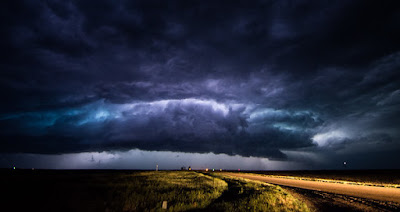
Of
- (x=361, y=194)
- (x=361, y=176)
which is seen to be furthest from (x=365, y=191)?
(x=361, y=176)

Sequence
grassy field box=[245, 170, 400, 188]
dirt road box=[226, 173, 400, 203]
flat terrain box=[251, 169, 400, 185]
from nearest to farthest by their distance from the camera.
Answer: dirt road box=[226, 173, 400, 203] → grassy field box=[245, 170, 400, 188] → flat terrain box=[251, 169, 400, 185]

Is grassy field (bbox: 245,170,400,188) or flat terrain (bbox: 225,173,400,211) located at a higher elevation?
flat terrain (bbox: 225,173,400,211)

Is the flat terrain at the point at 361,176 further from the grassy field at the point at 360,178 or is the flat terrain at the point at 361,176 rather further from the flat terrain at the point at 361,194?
the flat terrain at the point at 361,194

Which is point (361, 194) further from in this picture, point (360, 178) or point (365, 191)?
point (360, 178)

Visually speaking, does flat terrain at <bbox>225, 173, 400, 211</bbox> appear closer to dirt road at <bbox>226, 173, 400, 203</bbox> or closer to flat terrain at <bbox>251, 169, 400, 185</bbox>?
dirt road at <bbox>226, 173, 400, 203</bbox>

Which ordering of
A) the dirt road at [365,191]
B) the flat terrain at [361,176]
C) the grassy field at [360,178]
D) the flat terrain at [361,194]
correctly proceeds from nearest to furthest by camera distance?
the flat terrain at [361,194] < the dirt road at [365,191] < the grassy field at [360,178] < the flat terrain at [361,176]

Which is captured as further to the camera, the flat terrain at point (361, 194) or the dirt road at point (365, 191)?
the dirt road at point (365, 191)

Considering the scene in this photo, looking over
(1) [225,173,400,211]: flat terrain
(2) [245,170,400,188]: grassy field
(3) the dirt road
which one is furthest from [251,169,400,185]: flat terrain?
(1) [225,173,400,211]: flat terrain

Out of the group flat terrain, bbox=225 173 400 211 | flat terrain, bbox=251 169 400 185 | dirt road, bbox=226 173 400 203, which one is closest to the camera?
flat terrain, bbox=225 173 400 211

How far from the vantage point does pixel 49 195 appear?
16.1 m

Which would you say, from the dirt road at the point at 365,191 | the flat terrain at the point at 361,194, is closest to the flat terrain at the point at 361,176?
the dirt road at the point at 365,191

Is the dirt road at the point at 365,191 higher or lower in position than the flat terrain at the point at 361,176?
higher

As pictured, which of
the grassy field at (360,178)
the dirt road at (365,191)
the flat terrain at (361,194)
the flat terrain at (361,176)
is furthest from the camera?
the flat terrain at (361,176)

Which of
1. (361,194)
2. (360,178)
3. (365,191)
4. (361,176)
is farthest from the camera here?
(361,176)
